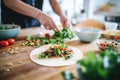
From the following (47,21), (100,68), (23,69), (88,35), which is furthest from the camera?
(47,21)

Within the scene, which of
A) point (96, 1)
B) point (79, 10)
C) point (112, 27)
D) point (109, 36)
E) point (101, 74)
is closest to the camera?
point (101, 74)

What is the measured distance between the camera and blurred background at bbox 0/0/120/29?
3.35m

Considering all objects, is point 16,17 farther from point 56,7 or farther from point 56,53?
point 56,53

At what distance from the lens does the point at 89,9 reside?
346 cm

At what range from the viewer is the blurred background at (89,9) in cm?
335

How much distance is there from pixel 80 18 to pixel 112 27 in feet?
6.89

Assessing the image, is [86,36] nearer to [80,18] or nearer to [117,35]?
→ [117,35]

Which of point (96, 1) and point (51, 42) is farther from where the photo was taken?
point (96, 1)

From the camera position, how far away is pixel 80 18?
3.73m

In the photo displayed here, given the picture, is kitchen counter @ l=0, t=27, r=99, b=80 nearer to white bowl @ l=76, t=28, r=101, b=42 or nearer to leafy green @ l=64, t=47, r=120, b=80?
white bowl @ l=76, t=28, r=101, b=42

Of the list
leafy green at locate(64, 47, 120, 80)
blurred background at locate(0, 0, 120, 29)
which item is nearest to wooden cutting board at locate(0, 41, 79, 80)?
leafy green at locate(64, 47, 120, 80)

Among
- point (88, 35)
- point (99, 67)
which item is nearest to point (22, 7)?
point (88, 35)

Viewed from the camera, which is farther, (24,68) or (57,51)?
(57,51)

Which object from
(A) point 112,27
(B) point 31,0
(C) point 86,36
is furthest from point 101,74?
(B) point 31,0
